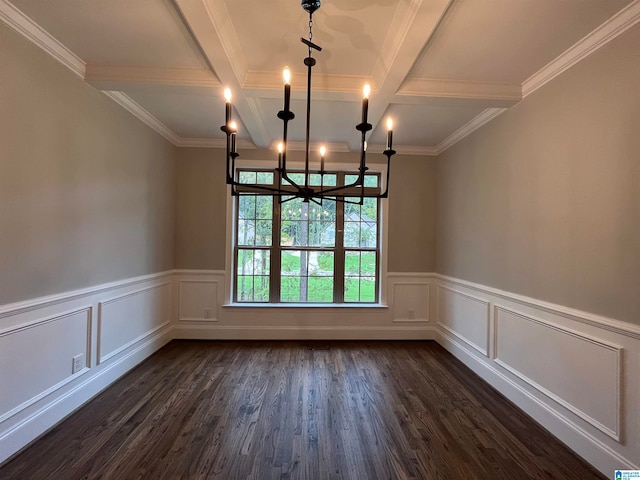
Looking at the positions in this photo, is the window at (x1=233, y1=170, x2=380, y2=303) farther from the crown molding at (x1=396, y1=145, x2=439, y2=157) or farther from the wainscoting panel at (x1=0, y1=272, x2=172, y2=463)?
the wainscoting panel at (x1=0, y1=272, x2=172, y2=463)

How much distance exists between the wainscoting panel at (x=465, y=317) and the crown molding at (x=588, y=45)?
6.30 ft

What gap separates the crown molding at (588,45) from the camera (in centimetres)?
166

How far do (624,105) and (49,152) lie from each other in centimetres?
352

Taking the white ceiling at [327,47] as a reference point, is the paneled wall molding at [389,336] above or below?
below

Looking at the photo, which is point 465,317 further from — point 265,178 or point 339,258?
point 265,178

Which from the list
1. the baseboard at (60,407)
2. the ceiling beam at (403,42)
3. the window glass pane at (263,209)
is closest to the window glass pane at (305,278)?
the window glass pane at (263,209)

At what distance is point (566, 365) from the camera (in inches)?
81.7

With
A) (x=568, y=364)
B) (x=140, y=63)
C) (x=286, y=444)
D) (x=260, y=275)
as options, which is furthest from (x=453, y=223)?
(x=140, y=63)

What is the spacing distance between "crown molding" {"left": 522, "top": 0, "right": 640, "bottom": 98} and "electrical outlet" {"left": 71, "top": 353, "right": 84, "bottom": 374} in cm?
407

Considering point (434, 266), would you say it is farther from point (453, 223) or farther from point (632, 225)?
point (632, 225)

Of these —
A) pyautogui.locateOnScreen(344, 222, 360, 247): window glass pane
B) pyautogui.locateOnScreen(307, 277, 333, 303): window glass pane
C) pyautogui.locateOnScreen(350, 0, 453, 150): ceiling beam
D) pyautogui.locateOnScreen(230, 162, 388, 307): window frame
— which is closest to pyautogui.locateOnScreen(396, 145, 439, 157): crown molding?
pyautogui.locateOnScreen(230, 162, 388, 307): window frame

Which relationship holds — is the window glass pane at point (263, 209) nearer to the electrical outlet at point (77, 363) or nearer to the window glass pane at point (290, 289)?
the window glass pane at point (290, 289)

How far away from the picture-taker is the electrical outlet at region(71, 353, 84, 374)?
2322 millimetres

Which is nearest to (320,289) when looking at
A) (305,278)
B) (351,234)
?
(305,278)
